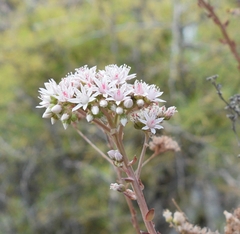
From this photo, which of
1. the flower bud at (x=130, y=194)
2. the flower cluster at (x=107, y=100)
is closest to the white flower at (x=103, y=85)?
the flower cluster at (x=107, y=100)

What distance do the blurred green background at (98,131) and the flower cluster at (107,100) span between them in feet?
3.24

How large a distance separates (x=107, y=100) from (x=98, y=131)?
1.29 meters

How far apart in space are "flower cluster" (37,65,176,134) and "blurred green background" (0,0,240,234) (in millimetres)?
987

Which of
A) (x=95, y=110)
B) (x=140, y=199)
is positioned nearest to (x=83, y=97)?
(x=95, y=110)

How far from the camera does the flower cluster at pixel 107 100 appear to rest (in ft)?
1.27

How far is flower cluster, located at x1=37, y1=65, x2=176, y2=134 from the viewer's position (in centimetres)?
39

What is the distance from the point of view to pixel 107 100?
0.39m

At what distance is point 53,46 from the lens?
6.14 feet

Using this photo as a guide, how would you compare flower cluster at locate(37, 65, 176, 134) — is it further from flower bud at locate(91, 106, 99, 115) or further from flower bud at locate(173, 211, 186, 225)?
flower bud at locate(173, 211, 186, 225)

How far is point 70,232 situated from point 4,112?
69 cm

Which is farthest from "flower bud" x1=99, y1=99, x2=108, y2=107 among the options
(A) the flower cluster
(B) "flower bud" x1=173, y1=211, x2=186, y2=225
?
(B) "flower bud" x1=173, y1=211, x2=186, y2=225

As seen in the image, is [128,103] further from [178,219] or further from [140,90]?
[178,219]

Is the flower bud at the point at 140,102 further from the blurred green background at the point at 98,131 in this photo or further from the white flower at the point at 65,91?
the blurred green background at the point at 98,131

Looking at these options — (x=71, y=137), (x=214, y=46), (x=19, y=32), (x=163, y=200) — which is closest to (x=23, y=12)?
(x=19, y=32)
